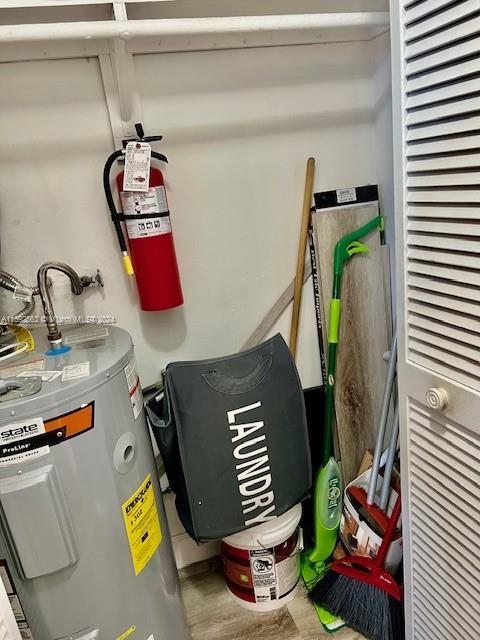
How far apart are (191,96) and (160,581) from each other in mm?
1471

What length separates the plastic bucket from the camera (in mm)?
1613

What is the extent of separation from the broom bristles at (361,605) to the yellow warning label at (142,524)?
27.1 inches

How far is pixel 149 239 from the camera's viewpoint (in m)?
1.43

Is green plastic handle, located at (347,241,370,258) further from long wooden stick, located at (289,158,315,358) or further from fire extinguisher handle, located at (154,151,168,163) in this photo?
fire extinguisher handle, located at (154,151,168,163)

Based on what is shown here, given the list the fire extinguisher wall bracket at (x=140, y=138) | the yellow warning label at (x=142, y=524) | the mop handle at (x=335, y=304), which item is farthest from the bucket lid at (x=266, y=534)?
the fire extinguisher wall bracket at (x=140, y=138)

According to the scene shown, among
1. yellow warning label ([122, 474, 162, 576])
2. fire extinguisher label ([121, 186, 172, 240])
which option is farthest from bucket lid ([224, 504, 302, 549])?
fire extinguisher label ([121, 186, 172, 240])

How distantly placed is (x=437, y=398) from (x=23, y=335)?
1098mm

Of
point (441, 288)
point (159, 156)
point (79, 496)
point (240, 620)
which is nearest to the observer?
point (441, 288)

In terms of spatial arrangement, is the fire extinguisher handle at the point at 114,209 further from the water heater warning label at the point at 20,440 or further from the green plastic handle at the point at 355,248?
the green plastic handle at the point at 355,248

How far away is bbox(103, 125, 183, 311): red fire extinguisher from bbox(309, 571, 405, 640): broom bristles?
43.6 inches

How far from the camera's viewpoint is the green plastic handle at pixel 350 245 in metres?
1.71

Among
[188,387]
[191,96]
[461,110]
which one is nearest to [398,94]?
[461,110]

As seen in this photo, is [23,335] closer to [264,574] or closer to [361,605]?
[264,574]

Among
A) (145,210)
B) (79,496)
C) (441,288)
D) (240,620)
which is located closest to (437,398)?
(441,288)
